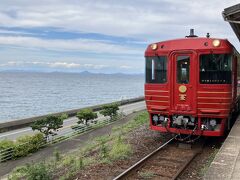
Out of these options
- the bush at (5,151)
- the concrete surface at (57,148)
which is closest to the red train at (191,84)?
the concrete surface at (57,148)

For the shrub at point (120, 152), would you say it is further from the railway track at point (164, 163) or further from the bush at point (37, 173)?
the bush at point (37, 173)

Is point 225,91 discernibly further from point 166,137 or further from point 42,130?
point 42,130

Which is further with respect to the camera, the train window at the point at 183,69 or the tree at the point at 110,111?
the tree at the point at 110,111

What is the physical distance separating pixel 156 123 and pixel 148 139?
46.9 inches

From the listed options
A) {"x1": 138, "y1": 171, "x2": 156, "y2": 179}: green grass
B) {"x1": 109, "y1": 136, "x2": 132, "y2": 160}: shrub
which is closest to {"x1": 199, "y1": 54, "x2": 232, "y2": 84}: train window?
{"x1": 109, "y1": 136, "x2": 132, "y2": 160}: shrub

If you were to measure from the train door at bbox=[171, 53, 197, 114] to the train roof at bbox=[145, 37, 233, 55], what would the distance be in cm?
24

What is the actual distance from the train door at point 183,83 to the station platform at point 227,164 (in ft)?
5.52

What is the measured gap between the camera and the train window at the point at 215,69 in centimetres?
1128

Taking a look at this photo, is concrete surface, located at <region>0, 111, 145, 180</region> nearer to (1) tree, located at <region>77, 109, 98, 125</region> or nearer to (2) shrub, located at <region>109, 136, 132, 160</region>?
(1) tree, located at <region>77, 109, 98, 125</region>

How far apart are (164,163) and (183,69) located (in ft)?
10.1

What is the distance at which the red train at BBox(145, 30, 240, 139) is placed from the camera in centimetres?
1130

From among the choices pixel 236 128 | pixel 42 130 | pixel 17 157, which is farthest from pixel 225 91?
pixel 42 130

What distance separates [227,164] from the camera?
8391 mm

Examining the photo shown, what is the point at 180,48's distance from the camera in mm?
11750
